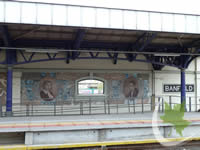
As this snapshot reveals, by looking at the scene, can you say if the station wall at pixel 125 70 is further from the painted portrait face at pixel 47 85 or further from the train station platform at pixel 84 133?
the train station platform at pixel 84 133

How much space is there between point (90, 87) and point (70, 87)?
138cm

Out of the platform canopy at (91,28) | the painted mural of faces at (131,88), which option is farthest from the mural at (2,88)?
the painted mural of faces at (131,88)

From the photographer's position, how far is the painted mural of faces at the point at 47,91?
12789mm

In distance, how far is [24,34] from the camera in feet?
31.4

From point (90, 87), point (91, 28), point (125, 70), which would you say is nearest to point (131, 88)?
point (125, 70)

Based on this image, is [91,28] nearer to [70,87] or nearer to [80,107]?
[80,107]

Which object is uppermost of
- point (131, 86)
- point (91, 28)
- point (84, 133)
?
point (91, 28)

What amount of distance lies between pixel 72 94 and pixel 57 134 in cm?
637

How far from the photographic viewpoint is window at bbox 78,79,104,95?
13.5m

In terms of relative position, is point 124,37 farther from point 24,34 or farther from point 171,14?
point 24,34

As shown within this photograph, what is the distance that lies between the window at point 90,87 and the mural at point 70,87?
14.6 inches

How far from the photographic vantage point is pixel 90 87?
44.9 feet

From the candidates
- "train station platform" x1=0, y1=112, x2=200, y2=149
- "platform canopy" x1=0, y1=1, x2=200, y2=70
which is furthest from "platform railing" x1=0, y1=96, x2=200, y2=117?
"train station platform" x1=0, y1=112, x2=200, y2=149

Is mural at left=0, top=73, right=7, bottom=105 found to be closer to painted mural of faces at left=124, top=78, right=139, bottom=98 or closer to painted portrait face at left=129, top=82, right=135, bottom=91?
painted mural of faces at left=124, top=78, right=139, bottom=98
